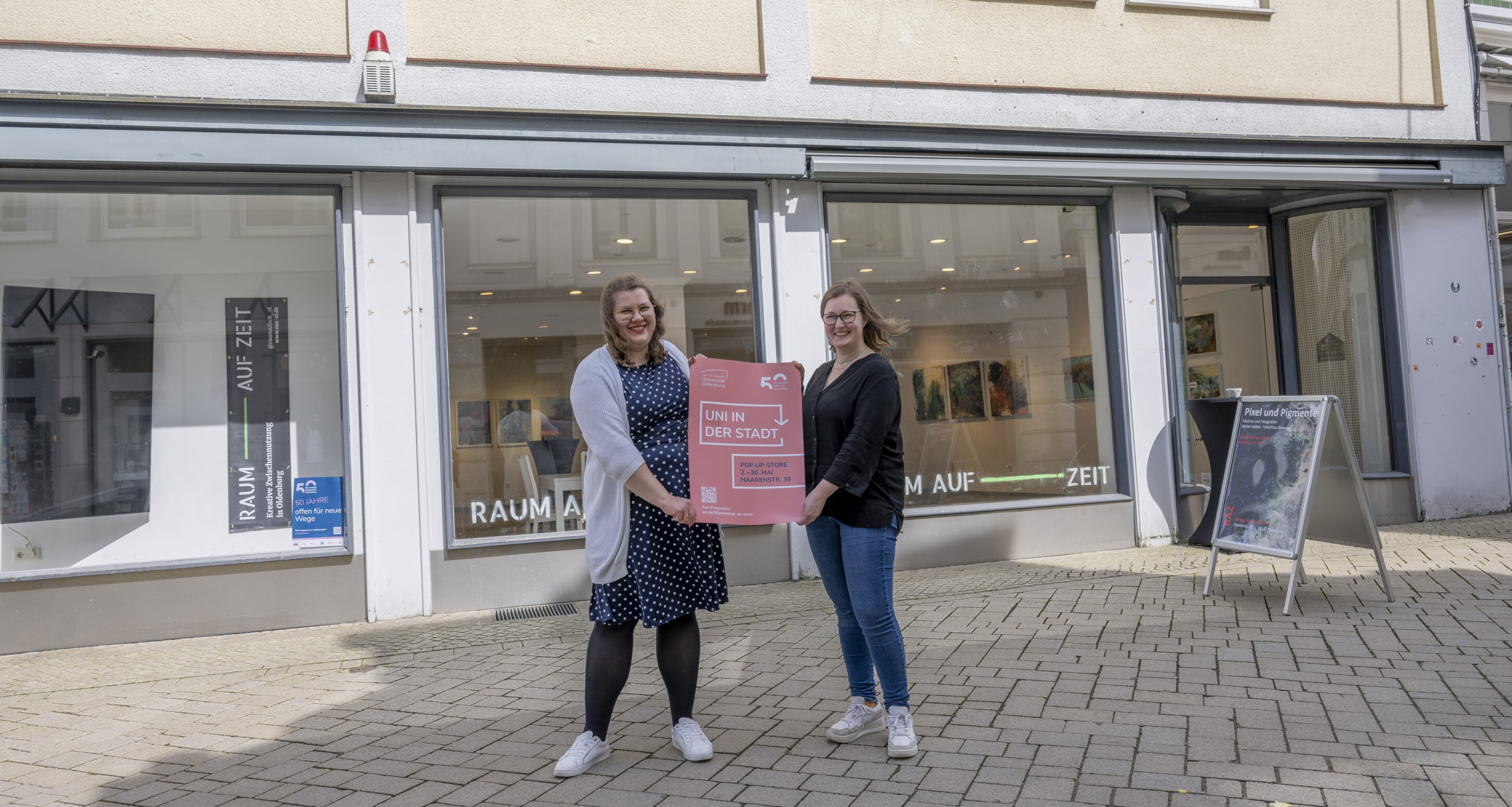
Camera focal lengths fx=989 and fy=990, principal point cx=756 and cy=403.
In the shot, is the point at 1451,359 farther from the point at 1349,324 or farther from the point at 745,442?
the point at 745,442

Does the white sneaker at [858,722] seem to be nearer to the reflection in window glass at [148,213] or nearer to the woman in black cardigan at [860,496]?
the woman in black cardigan at [860,496]

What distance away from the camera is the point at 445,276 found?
719 centimetres

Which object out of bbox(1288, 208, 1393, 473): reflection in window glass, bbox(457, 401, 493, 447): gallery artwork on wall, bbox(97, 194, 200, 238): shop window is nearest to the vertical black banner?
bbox(97, 194, 200, 238): shop window

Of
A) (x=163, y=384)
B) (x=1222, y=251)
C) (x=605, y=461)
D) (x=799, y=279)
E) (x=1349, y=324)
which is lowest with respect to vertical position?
(x=605, y=461)

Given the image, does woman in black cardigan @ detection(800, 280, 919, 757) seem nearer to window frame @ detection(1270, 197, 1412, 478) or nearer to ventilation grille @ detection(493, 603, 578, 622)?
ventilation grille @ detection(493, 603, 578, 622)

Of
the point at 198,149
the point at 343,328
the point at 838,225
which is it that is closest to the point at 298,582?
the point at 343,328

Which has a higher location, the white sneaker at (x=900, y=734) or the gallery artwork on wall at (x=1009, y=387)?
the gallery artwork on wall at (x=1009, y=387)

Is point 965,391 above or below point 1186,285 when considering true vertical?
below

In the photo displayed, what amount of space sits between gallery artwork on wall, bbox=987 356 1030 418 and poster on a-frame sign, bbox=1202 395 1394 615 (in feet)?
7.82

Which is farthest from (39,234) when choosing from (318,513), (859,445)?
(859,445)

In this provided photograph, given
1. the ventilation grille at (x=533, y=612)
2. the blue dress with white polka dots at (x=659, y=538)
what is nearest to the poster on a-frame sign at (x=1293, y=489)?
the blue dress with white polka dots at (x=659, y=538)

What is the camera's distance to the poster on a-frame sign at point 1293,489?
5.89 meters

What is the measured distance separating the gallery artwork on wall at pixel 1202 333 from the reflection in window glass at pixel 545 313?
14.2 ft

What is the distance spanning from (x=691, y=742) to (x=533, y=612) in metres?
3.41
